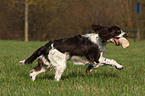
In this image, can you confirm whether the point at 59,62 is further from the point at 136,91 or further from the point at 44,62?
the point at 136,91

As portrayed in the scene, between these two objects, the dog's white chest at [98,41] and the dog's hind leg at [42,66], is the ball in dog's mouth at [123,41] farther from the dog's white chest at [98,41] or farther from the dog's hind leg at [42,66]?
the dog's hind leg at [42,66]

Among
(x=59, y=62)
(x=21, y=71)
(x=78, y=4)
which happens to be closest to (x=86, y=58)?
(x=59, y=62)

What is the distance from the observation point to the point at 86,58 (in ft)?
14.5

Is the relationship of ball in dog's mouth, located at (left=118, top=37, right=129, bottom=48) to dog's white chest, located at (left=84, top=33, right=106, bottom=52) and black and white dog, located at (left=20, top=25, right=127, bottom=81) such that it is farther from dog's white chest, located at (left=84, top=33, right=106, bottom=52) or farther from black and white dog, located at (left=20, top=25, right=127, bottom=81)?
dog's white chest, located at (left=84, top=33, right=106, bottom=52)

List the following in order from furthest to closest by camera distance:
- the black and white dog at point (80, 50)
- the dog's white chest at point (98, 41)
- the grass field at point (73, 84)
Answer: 1. the dog's white chest at point (98, 41)
2. the black and white dog at point (80, 50)
3. the grass field at point (73, 84)

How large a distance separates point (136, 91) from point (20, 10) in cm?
2393

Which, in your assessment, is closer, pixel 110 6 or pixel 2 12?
pixel 2 12

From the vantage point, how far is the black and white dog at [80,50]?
14.0ft

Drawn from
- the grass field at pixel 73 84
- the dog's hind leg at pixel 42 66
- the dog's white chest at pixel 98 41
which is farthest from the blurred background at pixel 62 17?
the dog's hind leg at pixel 42 66

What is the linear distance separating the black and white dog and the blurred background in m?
21.0

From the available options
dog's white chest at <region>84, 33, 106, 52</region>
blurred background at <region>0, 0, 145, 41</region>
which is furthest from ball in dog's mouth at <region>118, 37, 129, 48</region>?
blurred background at <region>0, 0, 145, 41</region>

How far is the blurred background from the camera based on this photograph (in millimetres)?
26411

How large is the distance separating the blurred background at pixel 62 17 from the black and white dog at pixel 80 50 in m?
21.0

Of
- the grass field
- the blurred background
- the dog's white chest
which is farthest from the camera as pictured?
the blurred background
